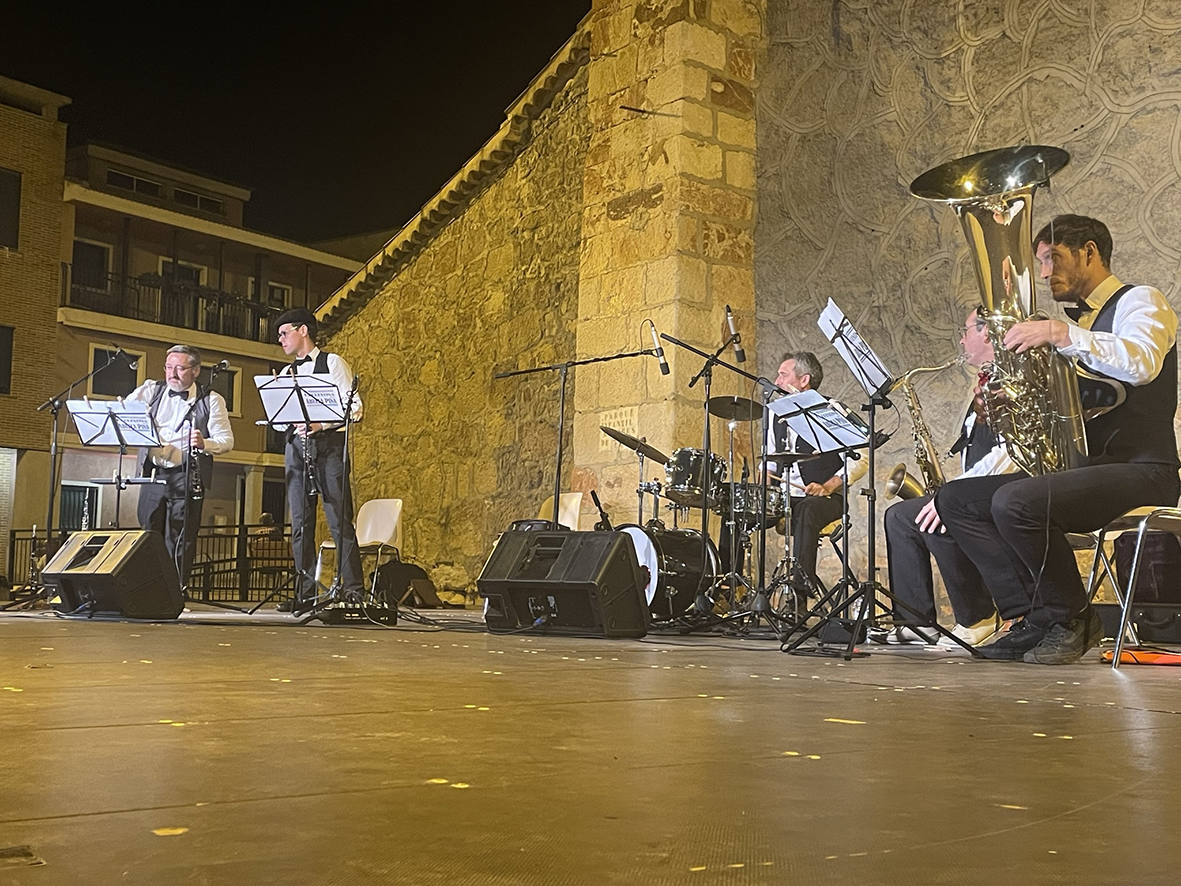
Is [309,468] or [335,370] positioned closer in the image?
[309,468]

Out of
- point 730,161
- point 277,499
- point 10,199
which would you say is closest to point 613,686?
point 730,161

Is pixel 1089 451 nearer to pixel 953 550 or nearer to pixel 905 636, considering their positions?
pixel 953 550

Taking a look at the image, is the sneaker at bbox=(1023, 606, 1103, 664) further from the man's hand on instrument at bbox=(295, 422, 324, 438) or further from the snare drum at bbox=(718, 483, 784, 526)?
the man's hand on instrument at bbox=(295, 422, 324, 438)

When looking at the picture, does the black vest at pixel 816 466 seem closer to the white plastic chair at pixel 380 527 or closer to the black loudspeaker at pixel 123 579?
the black loudspeaker at pixel 123 579

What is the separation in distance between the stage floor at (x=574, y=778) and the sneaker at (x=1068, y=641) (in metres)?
0.69

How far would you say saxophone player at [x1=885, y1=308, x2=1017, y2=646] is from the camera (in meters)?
4.27

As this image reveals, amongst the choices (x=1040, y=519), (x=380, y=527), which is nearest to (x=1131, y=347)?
(x=1040, y=519)

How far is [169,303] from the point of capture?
22953 mm

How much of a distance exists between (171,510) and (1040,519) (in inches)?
170

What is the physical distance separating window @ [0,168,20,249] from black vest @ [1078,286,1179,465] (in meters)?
19.1

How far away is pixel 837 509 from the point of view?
18.9ft

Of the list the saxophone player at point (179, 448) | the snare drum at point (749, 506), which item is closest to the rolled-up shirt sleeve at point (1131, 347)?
the snare drum at point (749, 506)

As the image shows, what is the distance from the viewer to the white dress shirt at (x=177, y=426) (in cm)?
606

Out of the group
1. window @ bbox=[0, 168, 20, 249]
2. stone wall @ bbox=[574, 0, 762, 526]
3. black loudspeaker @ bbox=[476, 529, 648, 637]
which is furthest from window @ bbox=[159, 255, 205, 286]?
black loudspeaker @ bbox=[476, 529, 648, 637]
